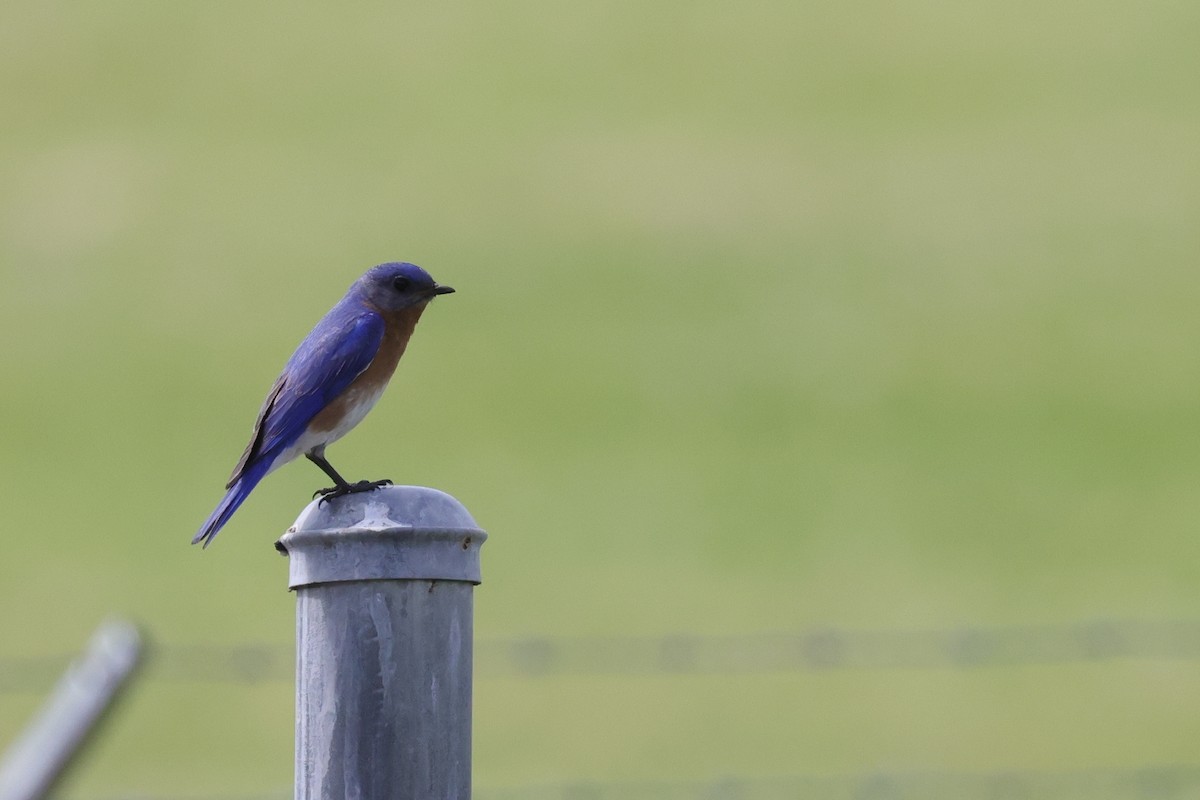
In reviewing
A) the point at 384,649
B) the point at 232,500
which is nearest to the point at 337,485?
the point at 232,500

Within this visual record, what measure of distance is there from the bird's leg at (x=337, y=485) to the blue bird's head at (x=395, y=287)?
22.7 inches

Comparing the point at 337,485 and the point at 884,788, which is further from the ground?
the point at 337,485

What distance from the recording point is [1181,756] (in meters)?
19.5

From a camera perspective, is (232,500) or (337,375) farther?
(337,375)

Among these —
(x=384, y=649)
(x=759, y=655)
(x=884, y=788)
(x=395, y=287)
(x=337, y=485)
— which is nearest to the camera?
(x=384, y=649)

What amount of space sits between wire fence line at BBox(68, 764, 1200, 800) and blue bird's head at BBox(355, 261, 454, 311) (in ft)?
26.2

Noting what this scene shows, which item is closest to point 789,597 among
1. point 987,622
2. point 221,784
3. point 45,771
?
point 987,622

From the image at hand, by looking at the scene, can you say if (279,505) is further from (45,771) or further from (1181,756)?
(45,771)

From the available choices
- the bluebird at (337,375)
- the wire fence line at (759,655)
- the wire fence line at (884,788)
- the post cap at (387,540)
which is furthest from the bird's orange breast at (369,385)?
the wire fence line at (759,655)

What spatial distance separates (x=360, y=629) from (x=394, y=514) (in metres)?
0.21

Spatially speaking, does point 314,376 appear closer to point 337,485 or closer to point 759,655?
point 337,485

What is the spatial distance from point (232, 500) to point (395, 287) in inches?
49.0

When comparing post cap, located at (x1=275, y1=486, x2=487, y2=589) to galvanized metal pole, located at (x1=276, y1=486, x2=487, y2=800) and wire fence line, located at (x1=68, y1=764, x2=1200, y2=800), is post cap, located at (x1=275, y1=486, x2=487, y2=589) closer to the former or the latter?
galvanized metal pole, located at (x1=276, y1=486, x2=487, y2=800)

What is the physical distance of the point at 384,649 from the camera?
346 cm
